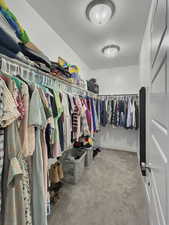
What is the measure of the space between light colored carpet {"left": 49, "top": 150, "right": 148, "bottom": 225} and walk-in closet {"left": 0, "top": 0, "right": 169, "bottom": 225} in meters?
0.01

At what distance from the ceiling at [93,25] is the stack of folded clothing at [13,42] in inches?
31.0

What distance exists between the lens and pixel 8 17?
92 centimetres

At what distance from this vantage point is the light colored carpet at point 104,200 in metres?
1.34

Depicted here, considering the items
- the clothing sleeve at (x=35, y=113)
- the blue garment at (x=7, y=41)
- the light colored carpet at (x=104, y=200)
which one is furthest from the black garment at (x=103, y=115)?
the blue garment at (x=7, y=41)

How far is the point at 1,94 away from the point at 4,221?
73 centimetres

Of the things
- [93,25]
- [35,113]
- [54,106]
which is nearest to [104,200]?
[54,106]

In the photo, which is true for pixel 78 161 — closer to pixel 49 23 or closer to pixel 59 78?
pixel 59 78

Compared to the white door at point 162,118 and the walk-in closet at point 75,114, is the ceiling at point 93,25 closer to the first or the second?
the walk-in closet at point 75,114

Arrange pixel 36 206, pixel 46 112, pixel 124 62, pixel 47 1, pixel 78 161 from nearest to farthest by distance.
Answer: pixel 36 206
pixel 46 112
pixel 47 1
pixel 78 161
pixel 124 62

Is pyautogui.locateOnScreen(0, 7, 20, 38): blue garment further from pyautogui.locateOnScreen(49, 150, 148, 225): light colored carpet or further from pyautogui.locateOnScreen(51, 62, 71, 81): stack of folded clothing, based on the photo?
pyautogui.locateOnScreen(49, 150, 148, 225): light colored carpet

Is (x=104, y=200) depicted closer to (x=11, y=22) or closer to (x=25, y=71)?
(x=25, y=71)

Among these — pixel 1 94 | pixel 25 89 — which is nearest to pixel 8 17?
pixel 25 89

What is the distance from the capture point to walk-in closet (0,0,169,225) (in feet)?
2.20

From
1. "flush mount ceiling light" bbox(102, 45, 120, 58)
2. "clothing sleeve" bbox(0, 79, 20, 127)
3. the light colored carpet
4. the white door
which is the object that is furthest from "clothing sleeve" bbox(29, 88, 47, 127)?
"flush mount ceiling light" bbox(102, 45, 120, 58)
